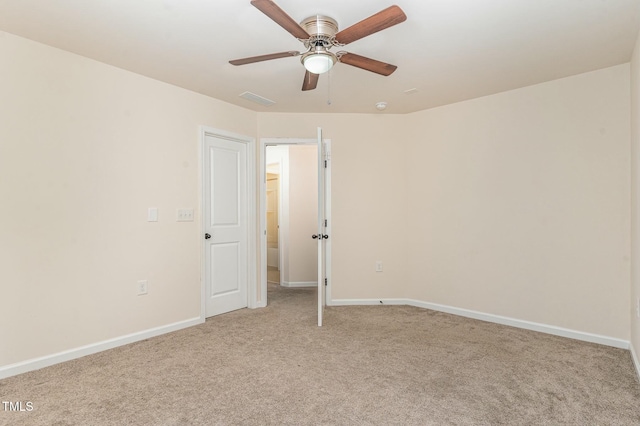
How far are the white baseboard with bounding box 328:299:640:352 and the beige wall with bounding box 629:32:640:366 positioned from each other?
0.78 ft

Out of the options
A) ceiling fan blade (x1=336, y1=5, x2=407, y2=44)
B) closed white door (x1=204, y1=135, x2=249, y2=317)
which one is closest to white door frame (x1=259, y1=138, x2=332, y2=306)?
closed white door (x1=204, y1=135, x2=249, y2=317)

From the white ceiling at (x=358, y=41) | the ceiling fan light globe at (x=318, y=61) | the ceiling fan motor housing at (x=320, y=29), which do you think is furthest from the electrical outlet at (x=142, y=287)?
the ceiling fan motor housing at (x=320, y=29)

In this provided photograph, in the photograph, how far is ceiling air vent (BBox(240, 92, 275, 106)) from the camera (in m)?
3.72

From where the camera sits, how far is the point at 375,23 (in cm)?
194

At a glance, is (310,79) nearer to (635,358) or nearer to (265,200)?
(265,200)

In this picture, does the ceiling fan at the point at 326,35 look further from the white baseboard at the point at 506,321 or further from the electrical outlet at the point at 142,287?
the white baseboard at the point at 506,321

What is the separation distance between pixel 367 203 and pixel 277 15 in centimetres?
292

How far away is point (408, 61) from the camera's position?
2.94 metres

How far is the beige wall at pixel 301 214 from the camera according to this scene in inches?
229

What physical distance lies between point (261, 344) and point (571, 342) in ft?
9.00

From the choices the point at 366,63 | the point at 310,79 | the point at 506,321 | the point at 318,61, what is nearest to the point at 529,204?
the point at 506,321

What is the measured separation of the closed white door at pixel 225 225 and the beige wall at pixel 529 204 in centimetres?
210

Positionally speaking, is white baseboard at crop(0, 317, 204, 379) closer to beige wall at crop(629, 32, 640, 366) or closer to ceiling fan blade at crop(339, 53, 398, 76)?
ceiling fan blade at crop(339, 53, 398, 76)

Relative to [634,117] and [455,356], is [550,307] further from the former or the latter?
[634,117]
